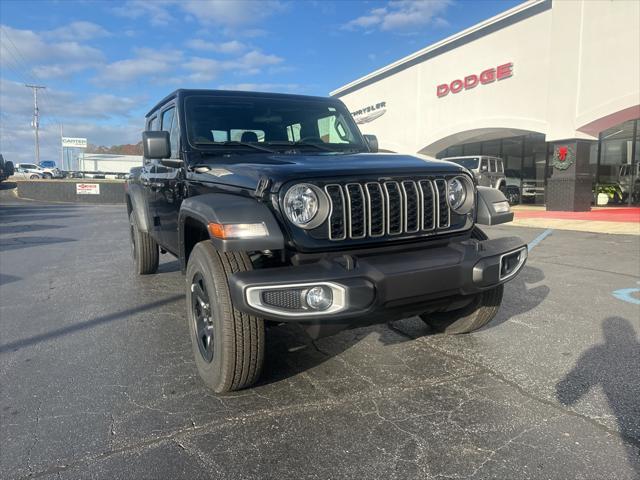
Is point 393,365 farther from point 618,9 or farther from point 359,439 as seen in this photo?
point 618,9

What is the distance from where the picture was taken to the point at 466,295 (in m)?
2.85

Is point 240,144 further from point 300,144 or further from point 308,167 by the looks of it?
point 308,167

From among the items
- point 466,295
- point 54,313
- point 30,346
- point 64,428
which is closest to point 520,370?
point 466,295

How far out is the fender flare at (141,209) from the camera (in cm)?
520

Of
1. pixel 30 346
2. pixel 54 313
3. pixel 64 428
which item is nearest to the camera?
pixel 64 428

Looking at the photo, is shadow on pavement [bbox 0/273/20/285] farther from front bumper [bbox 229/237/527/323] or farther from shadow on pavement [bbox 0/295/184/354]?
front bumper [bbox 229/237/527/323]

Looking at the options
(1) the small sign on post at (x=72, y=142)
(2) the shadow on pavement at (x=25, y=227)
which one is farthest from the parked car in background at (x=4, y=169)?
(1) the small sign on post at (x=72, y=142)

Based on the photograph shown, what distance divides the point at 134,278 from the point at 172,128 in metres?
2.85

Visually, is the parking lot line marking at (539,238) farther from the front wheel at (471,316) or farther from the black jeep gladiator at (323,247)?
the black jeep gladiator at (323,247)

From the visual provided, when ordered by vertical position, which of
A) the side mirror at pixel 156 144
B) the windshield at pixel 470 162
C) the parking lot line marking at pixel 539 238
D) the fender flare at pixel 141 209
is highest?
the windshield at pixel 470 162

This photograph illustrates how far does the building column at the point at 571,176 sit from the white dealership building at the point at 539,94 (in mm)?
34

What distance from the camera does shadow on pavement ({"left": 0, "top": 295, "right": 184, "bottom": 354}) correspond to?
381 centimetres

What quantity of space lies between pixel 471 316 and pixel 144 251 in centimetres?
417

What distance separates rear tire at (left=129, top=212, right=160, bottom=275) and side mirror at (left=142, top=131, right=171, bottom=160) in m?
2.31
